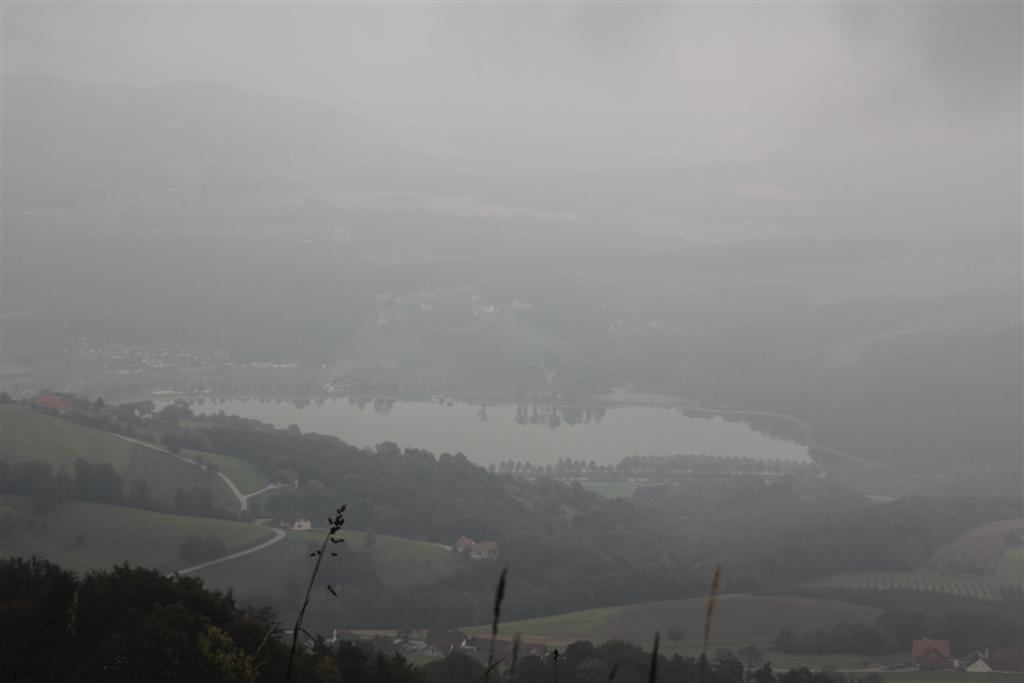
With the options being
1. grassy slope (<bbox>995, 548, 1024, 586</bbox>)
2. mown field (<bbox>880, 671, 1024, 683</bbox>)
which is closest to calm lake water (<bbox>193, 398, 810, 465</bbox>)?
grassy slope (<bbox>995, 548, 1024, 586</bbox>)

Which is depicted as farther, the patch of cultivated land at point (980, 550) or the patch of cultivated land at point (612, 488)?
the patch of cultivated land at point (612, 488)

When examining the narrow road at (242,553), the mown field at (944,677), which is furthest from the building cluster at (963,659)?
the narrow road at (242,553)

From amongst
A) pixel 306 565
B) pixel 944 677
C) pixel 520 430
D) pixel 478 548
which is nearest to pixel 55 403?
pixel 306 565

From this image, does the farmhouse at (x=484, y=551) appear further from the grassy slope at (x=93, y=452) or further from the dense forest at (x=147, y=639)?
the dense forest at (x=147, y=639)

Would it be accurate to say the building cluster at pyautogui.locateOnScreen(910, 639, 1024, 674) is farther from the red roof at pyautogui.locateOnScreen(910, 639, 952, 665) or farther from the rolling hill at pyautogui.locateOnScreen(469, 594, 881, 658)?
the rolling hill at pyautogui.locateOnScreen(469, 594, 881, 658)

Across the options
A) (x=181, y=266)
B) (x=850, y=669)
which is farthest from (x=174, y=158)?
(x=850, y=669)

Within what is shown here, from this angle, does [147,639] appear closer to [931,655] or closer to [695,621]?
[695,621]

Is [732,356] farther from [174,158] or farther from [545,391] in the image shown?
[174,158]
